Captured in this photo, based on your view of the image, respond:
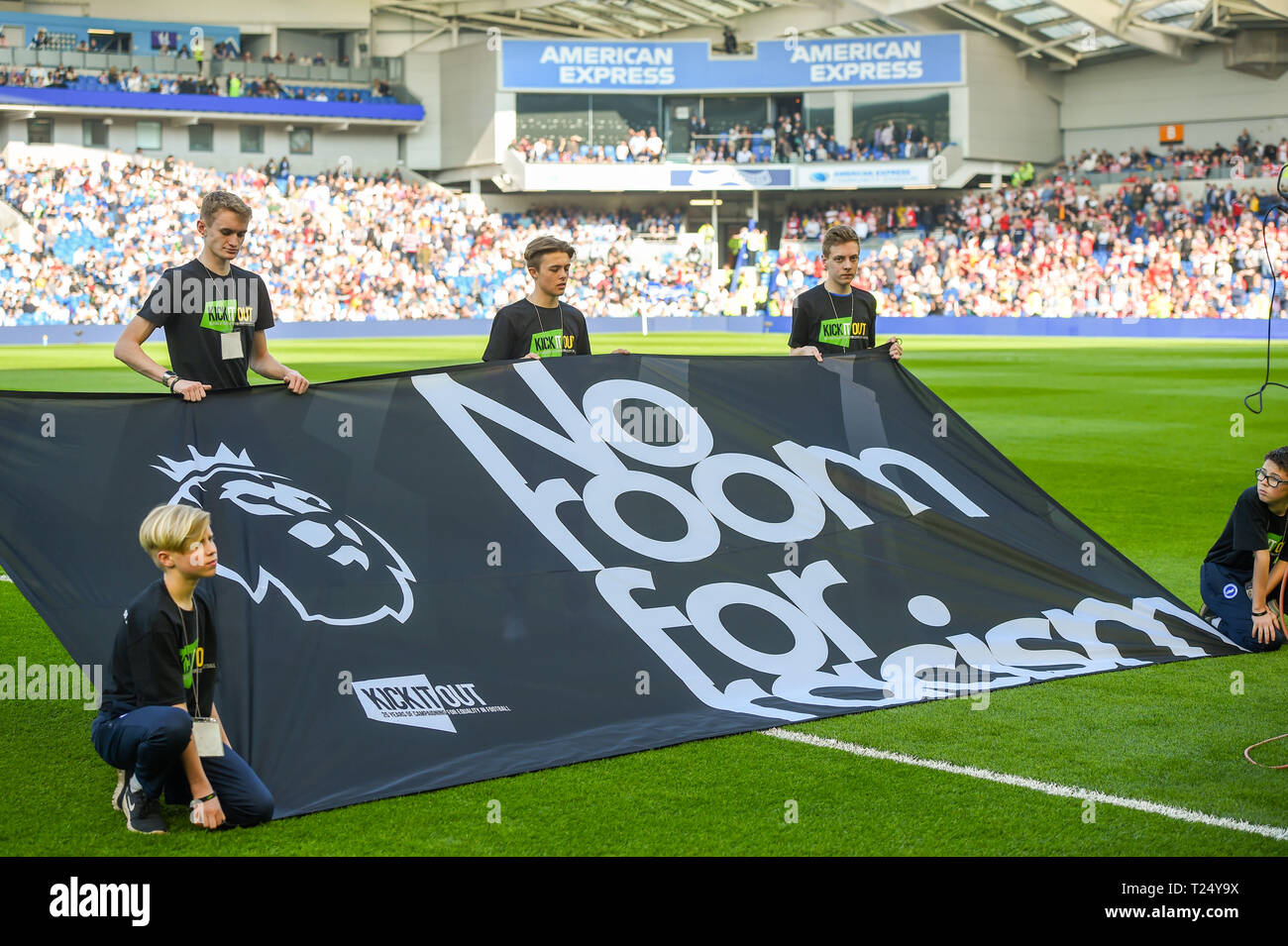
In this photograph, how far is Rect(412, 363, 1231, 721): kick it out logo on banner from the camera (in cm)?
605

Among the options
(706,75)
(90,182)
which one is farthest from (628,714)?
(706,75)

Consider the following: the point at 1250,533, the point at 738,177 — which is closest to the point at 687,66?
the point at 738,177

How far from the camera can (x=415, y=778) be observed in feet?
16.3

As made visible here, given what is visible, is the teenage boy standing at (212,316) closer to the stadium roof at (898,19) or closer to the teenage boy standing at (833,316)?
the teenage boy standing at (833,316)

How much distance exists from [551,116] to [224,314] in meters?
53.3

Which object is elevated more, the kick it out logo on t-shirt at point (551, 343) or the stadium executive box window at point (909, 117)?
the stadium executive box window at point (909, 117)

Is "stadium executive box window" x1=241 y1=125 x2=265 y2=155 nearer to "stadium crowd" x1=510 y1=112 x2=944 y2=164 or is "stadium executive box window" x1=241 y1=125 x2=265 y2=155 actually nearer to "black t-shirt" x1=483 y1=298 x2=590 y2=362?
"stadium crowd" x1=510 y1=112 x2=944 y2=164

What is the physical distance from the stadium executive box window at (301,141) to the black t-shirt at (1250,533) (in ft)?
179

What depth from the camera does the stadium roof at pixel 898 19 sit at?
4644cm

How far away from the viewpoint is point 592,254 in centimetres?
5412

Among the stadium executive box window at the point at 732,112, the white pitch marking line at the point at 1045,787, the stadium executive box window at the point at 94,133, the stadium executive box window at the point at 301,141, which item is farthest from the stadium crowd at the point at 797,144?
the white pitch marking line at the point at 1045,787

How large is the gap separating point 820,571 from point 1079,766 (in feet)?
5.64

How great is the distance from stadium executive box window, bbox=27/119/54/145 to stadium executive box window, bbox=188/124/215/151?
5311 mm

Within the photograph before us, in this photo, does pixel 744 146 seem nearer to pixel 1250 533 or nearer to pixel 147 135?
pixel 147 135
